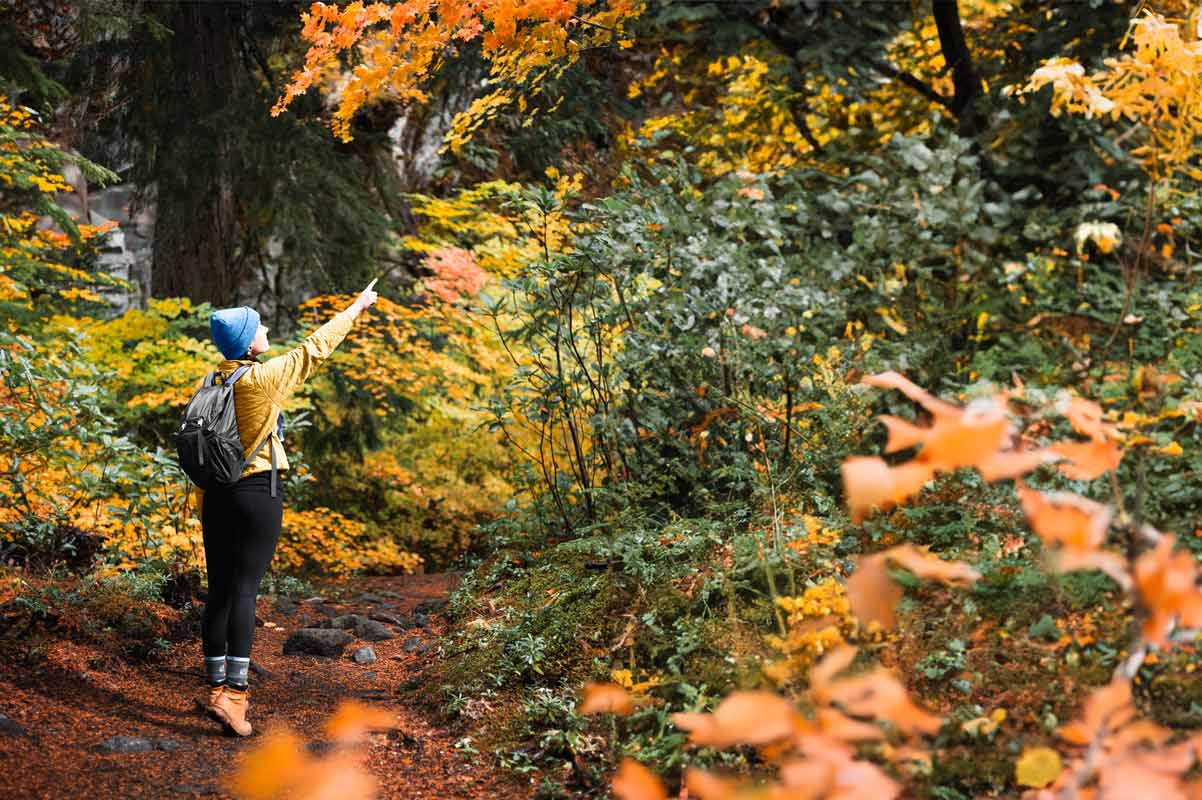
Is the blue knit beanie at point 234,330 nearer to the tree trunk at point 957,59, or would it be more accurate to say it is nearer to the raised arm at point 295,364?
the raised arm at point 295,364

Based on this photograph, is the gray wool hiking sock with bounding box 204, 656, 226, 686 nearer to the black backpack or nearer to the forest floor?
the forest floor

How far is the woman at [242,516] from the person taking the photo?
3.45m

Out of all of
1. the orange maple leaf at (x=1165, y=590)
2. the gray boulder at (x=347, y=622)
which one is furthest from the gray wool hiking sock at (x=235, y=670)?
the orange maple leaf at (x=1165, y=590)

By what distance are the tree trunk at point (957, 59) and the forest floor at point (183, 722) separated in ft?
14.1

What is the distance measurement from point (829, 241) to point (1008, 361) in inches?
44.4

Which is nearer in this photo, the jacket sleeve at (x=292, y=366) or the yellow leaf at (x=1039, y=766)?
the yellow leaf at (x=1039, y=766)

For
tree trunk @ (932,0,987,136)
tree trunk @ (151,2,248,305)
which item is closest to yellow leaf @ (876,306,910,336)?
tree trunk @ (932,0,987,136)

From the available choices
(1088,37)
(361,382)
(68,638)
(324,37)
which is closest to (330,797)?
(68,638)

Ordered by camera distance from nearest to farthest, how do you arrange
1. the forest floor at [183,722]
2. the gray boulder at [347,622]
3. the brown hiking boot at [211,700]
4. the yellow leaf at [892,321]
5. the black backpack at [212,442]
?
the forest floor at [183,722] → the black backpack at [212,442] → the brown hiking boot at [211,700] → the yellow leaf at [892,321] → the gray boulder at [347,622]

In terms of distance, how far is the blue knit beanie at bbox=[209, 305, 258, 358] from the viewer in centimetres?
347

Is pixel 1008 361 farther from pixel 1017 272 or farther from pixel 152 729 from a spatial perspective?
pixel 152 729

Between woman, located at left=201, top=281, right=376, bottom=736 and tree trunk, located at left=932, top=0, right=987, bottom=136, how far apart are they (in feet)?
13.4

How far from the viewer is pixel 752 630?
3.17 m

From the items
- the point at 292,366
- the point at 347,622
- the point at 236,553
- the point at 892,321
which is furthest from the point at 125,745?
the point at 892,321
